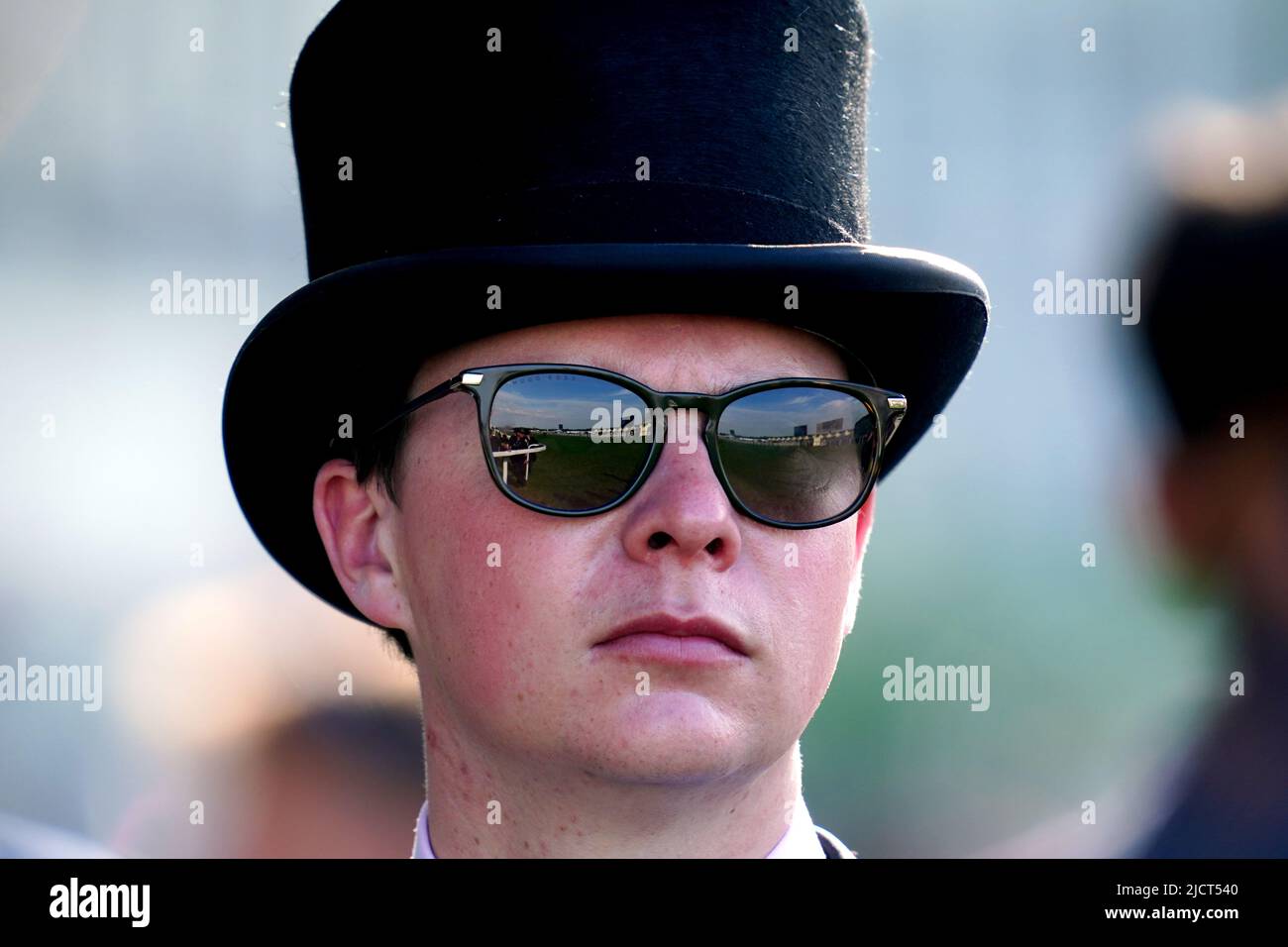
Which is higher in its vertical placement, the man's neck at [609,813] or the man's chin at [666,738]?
the man's chin at [666,738]

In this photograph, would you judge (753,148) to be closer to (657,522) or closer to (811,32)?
(811,32)

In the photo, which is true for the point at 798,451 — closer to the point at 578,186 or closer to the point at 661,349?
the point at 661,349

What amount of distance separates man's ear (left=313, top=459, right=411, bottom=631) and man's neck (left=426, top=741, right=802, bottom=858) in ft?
1.14

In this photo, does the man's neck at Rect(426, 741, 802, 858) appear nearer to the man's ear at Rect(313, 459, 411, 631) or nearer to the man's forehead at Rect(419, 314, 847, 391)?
the man's ear at Rect(313, 459, 411, 631)

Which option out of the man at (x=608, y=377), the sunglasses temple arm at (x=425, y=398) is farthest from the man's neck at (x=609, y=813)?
the sunglasses temple arm at (x=425, y=398)

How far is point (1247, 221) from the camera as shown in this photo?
5.40 m

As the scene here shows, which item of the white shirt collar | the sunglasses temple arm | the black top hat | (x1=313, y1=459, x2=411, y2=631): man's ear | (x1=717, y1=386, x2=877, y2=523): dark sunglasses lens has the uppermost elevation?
the black top hat

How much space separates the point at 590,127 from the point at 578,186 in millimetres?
126

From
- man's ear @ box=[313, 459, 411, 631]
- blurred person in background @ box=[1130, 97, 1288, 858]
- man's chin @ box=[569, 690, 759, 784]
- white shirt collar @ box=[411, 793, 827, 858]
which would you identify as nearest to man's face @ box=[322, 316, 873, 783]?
man's chin @ box=[569, 690, 759, 784]

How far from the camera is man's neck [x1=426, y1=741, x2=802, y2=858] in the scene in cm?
258

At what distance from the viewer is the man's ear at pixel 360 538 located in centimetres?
290

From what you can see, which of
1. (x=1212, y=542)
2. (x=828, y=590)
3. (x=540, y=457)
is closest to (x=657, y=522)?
(x=540, y=457)

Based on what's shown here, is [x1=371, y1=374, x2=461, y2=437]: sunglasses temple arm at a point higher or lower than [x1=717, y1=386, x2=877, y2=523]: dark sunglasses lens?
higher

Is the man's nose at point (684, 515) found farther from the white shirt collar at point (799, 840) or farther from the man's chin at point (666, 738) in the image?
the white shirt collar at point (799, 840)
